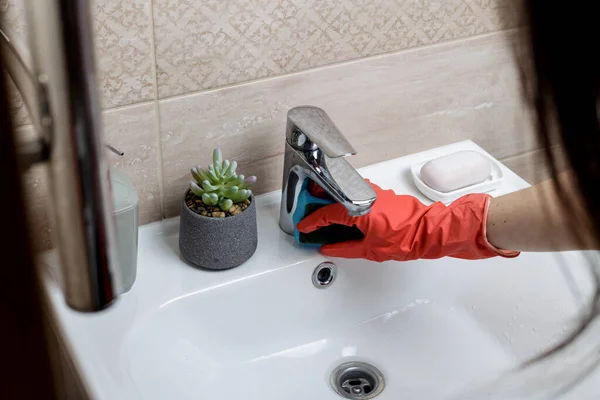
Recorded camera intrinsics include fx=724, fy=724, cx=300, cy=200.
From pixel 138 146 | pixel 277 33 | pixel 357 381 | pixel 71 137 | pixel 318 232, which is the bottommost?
pixel 357 381

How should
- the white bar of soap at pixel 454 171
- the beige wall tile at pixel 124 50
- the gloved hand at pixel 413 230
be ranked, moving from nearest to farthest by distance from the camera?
the beige wall tile at pixel 124 50 → the gloved hand at pixel 413 230 → the white bar of soap at pixel 454 171

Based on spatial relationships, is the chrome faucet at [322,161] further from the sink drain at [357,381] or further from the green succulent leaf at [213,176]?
the sink drain at [357,381]

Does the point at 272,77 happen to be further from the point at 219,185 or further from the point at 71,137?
the point at 71,137

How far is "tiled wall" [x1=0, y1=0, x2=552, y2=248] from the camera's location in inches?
28.4

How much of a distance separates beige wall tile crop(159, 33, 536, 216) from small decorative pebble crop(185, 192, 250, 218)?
0.06 m

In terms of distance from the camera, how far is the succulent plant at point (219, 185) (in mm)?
751

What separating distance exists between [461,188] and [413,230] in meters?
0.15

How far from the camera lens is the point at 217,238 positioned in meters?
0.76

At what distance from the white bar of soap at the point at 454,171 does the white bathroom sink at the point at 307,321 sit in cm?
4

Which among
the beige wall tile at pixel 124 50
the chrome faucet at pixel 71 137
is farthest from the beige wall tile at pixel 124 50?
the chrome faucet at pixel 71 137

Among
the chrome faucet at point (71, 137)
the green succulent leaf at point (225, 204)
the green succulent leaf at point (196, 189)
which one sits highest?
the chrome faucet at point (71, 137)

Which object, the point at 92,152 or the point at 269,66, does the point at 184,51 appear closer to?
the point at 269,66

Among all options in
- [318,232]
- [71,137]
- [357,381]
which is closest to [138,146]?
[318,232]

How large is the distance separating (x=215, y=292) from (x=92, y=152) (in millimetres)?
581
